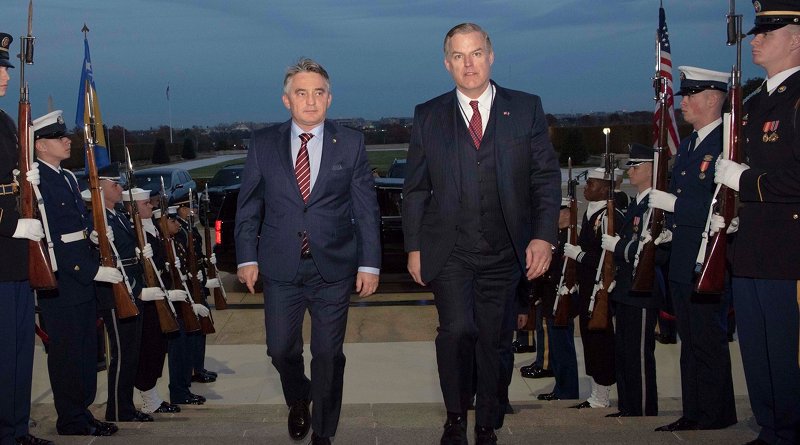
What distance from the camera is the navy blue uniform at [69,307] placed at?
Result: 5.91 metres

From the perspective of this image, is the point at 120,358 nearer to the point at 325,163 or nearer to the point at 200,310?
the point at 200,310

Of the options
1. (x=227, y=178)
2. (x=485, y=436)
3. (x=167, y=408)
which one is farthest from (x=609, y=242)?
(x=227, y=178)

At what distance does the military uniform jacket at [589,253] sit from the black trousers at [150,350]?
3161 mm

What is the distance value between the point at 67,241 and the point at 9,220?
3.69 feet

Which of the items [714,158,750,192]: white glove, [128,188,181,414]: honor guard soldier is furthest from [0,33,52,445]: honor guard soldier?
[714,158,750,192]: white glove

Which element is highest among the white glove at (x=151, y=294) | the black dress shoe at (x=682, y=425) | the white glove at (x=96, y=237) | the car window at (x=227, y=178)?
the white glove at (x=96, y=237)

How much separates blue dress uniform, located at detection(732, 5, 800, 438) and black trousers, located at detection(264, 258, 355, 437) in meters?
1.89

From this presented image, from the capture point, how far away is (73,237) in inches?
241

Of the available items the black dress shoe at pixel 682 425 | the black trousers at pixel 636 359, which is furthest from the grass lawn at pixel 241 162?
the black dress shoe at pixel 682 425

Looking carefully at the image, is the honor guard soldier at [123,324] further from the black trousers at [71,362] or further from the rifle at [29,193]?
the rifle at [29,193]

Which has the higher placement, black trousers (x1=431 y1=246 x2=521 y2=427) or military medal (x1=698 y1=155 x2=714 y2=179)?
military medal (x1=698 y1=155 x2=714 y2=179)

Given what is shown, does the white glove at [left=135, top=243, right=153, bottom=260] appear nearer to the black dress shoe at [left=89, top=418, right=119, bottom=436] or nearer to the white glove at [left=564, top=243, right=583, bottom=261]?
the black dress shoe at [left=89, top=418, right=119, bottom=436]

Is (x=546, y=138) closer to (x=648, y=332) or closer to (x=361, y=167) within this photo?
(x=361, y=167)

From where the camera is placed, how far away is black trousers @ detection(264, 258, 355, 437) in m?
4.82
